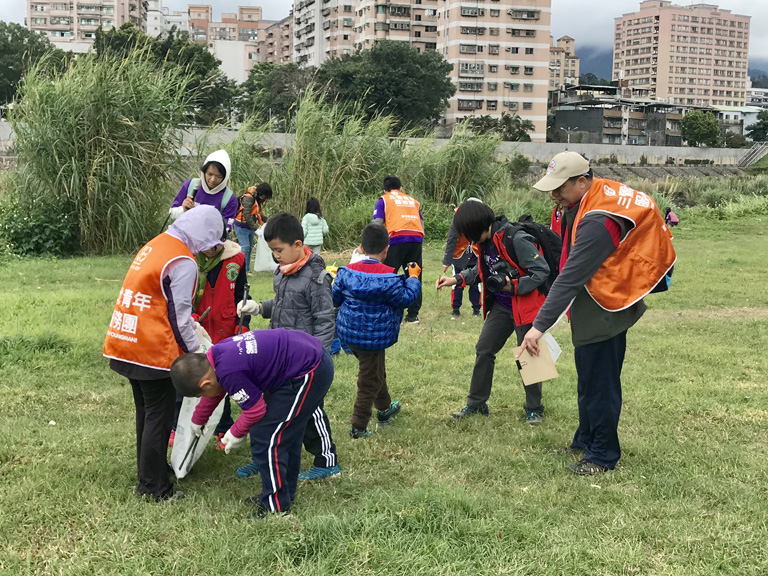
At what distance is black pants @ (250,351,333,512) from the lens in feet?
11.9

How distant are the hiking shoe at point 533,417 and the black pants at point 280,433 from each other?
2226mm

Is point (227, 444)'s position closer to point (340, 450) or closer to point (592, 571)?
point (340, 450)

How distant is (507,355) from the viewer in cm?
755

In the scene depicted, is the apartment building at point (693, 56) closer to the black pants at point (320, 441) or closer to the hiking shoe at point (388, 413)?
the hiking shoe at point (388, 413)

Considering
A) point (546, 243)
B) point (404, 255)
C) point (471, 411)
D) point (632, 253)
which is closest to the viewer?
point (632, 253)

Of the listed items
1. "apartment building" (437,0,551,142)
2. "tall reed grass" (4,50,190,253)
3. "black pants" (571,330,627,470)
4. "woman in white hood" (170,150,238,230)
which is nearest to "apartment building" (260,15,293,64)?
"apartment building" (437,0,551,142)

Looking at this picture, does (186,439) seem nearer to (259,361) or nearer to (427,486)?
(259,361)

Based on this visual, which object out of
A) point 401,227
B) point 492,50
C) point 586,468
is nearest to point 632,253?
point 586,468

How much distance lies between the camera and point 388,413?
5305mm

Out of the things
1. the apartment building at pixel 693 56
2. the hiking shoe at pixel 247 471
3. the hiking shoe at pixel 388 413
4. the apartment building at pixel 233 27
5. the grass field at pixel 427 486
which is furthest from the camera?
the apartment building at pixel 693 56

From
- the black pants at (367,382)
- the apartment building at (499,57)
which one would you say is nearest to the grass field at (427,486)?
the black pants at (367,382)

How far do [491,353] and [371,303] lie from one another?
1203mm

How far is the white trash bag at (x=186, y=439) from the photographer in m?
4.01

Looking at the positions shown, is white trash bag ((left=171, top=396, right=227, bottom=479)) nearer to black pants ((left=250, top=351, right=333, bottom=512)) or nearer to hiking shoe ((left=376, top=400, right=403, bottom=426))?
black pants ((left=250, top=351, right=333, bottom=512))
